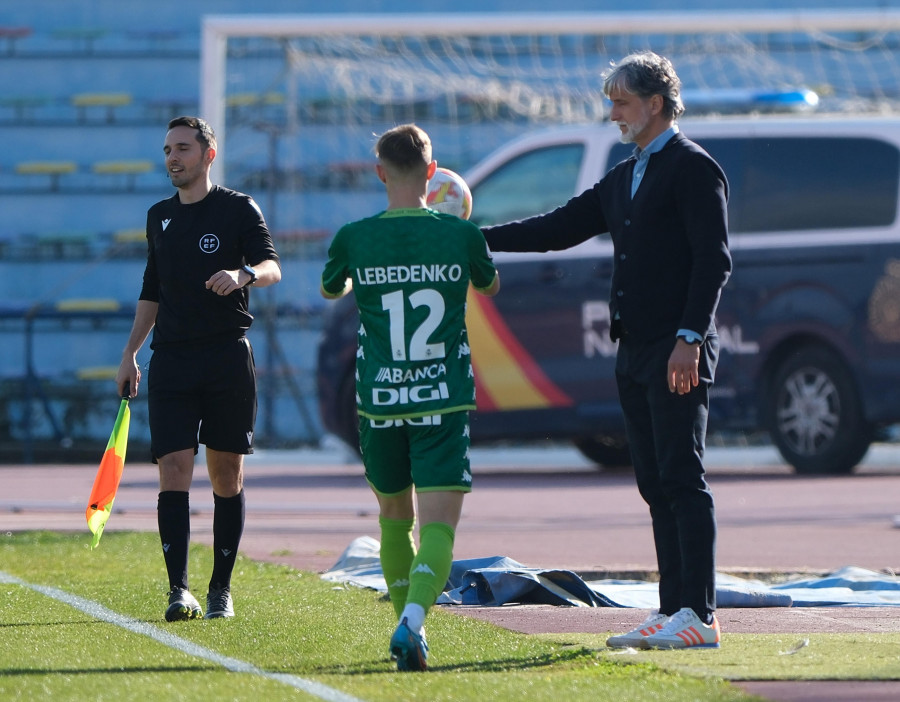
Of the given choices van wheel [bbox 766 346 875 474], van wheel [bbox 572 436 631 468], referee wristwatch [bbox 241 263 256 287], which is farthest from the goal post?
referee wristwatch [bbox 241 263 256 287]

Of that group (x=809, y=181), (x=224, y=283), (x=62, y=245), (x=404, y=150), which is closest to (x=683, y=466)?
(x=404, y=150)

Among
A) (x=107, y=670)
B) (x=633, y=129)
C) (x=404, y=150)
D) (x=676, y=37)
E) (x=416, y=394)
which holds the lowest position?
(x=107, y=670)

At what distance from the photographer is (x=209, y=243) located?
6277 millimetres

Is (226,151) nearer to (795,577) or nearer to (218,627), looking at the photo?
(795,577)

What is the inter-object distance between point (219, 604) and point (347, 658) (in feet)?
3.81

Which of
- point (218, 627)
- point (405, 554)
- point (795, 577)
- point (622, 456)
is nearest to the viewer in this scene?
point (405, 554)

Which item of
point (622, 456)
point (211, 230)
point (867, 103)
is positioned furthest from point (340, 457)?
point (211, 230)

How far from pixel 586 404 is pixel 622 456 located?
1869mm

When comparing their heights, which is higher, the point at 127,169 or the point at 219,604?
the point at 127,169

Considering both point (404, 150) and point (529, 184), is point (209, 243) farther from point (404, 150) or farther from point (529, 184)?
point (529, 184)

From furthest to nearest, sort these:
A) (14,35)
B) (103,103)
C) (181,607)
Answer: (14,35), (103,103), (181,607)

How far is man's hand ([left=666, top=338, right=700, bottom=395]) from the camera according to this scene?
526cm

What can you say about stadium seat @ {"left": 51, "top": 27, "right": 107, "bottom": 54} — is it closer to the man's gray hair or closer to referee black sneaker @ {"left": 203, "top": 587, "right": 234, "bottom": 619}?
referee black sneaker @ {"left": 203, "top": 587, "right": 234, "bottom": 619}

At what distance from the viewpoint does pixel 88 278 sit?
28.6 m
